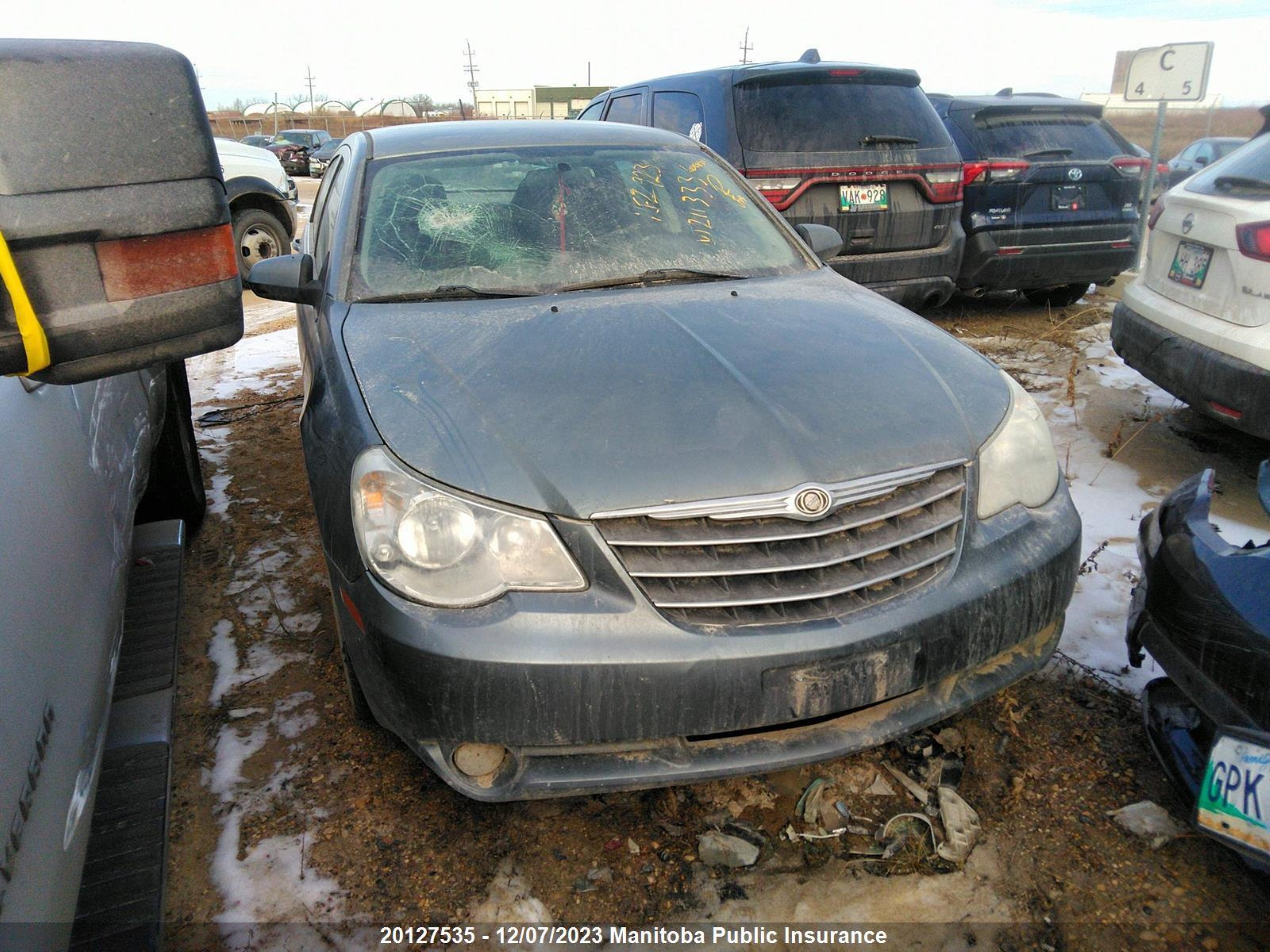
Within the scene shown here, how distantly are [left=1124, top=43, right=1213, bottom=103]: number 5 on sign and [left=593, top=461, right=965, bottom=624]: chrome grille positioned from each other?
30.3 ft

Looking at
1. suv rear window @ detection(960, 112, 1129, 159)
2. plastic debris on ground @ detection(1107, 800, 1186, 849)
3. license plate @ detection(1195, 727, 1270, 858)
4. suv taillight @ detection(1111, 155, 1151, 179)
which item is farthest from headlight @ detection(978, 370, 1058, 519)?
suv taillight @ detection(1111, 155, 1151, 179)

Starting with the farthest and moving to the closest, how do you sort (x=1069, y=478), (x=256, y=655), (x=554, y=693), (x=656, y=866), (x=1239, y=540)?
(x=1069, y=478), (x=1239, y=540), (x=256, y=655), (x=656, y=866), (x=554, y=693)

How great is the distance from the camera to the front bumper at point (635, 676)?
5.79 feet

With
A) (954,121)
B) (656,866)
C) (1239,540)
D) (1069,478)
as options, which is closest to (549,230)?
(656,866)

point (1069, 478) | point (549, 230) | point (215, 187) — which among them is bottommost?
point (1069, 478)

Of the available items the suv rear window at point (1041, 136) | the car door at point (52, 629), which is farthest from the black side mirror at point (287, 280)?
the suv rear window at point (1041, 136)

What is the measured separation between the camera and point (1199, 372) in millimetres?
3750

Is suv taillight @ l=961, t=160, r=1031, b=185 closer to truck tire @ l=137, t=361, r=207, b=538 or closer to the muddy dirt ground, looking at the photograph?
the muddy dirt ground

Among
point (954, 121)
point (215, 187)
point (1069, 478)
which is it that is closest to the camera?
point (215, 187)

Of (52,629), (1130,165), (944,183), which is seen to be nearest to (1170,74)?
(1130,165)

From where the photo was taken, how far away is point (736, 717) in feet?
5.96

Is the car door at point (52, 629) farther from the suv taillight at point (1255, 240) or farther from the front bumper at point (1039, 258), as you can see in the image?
the front bumper at point (1039, 258)

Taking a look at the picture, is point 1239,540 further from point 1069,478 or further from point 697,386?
point 697,386

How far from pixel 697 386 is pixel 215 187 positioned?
4.05 ft
